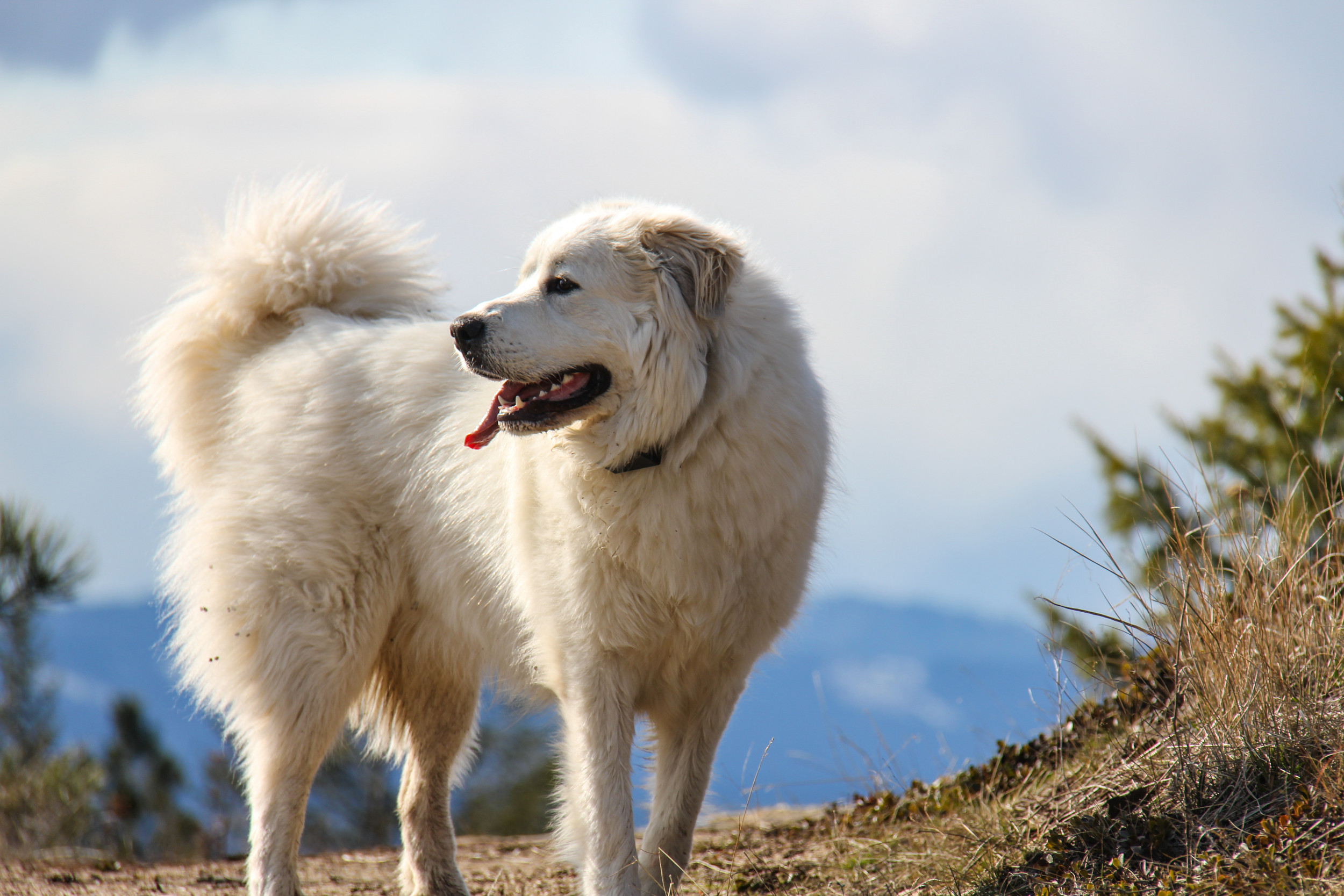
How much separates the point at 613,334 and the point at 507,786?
1316 centimetres

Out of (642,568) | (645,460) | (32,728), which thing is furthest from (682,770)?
(32,728)

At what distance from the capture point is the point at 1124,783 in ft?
11.4

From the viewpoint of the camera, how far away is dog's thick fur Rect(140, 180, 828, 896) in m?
3.38

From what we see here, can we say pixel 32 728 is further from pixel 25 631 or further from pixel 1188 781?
pixel 1188 781

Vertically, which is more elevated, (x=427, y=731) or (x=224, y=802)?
(x=224, y=802)

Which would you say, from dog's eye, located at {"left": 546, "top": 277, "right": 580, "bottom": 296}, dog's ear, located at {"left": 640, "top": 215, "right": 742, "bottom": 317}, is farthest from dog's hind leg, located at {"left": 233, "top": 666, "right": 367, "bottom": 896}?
dog's ear, located at {"left": 640, "top": 215, "right": 742, "bottom": 317}

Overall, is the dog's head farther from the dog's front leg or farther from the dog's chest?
the dog's front leg

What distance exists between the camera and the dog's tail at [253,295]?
482cm

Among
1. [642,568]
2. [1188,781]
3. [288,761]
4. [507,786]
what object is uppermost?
[507,786]

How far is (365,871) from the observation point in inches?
225

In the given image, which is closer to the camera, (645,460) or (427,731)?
(645,460)

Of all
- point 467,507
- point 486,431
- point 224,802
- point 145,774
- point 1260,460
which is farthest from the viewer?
point 145,774

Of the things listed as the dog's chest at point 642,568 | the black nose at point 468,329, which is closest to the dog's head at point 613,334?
the black nose at point 468,329

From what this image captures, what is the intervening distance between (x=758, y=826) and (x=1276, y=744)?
9.77ft
